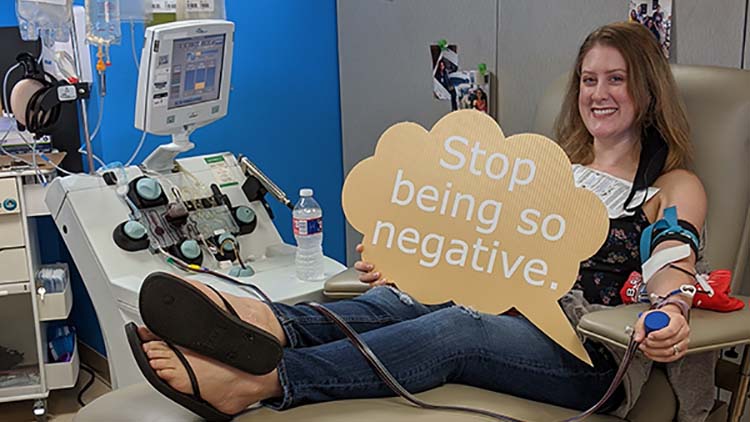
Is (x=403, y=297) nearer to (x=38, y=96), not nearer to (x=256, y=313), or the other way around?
(x=256, y=313)

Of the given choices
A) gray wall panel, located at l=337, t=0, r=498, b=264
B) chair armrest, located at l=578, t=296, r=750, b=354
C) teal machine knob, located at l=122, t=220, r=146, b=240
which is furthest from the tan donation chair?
gray wall panel, located at l=337, t=0, r=498, b=264

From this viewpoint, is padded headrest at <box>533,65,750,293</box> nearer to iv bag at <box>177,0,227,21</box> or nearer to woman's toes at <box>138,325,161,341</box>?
woman's toes at <box>138,325,161,341</box>

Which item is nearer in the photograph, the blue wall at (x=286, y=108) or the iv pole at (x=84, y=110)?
the iv pole at (x=84, y=110)

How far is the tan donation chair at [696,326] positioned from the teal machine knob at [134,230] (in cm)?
56

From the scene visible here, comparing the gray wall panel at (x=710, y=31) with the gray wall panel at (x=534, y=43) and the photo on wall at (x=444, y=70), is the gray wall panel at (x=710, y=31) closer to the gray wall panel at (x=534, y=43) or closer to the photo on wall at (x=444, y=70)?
the gray wall panel at (x=534, y=43)

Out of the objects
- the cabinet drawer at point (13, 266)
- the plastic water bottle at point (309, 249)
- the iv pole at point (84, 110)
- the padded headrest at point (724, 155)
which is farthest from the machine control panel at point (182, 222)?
the padded headrest at point (724, 155)

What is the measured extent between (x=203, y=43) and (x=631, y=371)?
4.72 ft

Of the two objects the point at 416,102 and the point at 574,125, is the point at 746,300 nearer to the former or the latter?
the point at 574,125

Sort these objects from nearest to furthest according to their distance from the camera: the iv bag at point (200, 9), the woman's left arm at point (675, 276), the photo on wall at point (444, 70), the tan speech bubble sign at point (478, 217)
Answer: the woman's left arm at point (675, 276) < the tan speech bubble sign at point (478, 217) < the iv bag at point (200, 9) < the photo on wall at point (444, 70)

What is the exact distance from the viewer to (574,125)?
2.00 metres

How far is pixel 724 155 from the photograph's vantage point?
72.0 inches

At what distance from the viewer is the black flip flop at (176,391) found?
1429 mm

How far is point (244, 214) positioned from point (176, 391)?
101 centimetres

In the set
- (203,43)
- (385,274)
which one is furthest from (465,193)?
(203,43)
